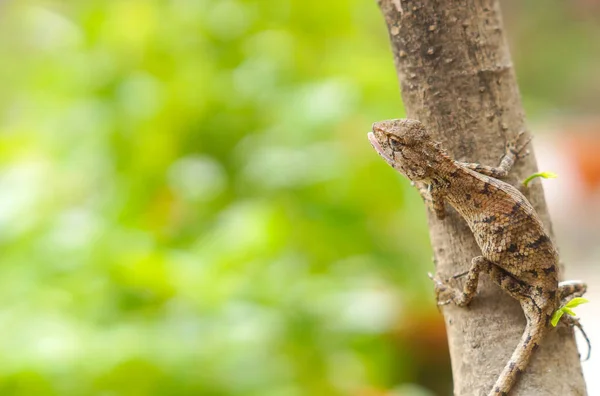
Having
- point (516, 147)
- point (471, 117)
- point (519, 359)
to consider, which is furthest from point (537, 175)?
point (519, 359)

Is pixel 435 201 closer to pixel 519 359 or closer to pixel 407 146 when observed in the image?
pixel 407 146

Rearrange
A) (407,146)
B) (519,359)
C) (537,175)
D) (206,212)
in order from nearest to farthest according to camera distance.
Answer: (519,359) → (537,175) → (407,146) → (206,212)

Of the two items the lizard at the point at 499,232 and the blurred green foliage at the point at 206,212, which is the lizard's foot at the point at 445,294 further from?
the blurred green foliage at the point at 206,212

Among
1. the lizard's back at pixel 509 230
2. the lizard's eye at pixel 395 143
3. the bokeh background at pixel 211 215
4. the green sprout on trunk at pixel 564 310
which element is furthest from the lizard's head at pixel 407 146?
the bokeh background at pixel 211 215

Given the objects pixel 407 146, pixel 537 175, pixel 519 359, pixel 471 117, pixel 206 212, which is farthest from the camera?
pixel 206 212

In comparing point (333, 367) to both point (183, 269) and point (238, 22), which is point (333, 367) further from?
point (238, 22)

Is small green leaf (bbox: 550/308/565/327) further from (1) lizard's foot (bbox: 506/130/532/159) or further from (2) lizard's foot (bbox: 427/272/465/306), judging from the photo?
(1) lizard's foot (bbox: 506/130/532/159)

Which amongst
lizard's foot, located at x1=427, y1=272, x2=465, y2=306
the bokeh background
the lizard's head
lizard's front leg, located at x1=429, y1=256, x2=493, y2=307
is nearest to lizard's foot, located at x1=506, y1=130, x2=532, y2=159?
the lizard's head
